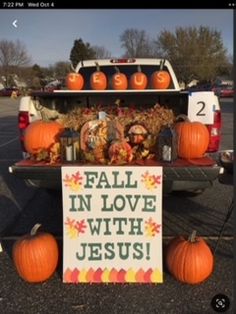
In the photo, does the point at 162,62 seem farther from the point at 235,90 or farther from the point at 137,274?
the point at 235,90

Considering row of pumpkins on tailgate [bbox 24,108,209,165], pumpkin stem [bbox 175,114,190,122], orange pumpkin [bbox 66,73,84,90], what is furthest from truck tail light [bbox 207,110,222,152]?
orange pumpkin [bbox 66,73,84,90]

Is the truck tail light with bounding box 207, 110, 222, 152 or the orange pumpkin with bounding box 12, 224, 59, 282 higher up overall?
the truck tail light with bounding box 207, 110, 222, 152

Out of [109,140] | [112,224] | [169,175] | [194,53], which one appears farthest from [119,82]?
[194,53]

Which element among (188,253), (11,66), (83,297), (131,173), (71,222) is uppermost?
(11,66)

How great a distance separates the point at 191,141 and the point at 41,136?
4.48 ft

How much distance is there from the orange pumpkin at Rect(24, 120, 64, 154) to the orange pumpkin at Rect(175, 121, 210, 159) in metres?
1.14

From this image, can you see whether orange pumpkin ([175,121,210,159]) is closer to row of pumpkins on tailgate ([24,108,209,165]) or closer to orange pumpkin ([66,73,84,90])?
row of pumpkins on tailgate ([24,108,209,165])

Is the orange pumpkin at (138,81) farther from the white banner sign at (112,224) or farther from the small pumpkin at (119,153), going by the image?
the white banner sign at (112,224)

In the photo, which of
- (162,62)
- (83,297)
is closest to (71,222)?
(83,297)

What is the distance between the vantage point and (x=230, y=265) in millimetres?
3734

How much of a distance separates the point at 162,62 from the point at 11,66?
54.6 meters

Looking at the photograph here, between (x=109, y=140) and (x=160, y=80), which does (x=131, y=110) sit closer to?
(x=109, y=140)

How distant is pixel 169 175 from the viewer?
138 inches

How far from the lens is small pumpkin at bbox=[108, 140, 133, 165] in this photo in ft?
11.6
